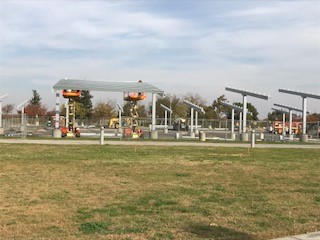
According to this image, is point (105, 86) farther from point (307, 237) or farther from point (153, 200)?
point (307, 237)

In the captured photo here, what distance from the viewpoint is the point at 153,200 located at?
28.2ft

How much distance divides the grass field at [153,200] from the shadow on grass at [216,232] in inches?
0.5

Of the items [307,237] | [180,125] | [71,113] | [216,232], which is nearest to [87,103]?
[180,125]

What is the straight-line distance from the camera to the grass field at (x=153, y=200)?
6.39 meters

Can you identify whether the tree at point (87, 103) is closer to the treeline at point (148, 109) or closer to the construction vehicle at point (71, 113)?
the treeline at point (148, 109)

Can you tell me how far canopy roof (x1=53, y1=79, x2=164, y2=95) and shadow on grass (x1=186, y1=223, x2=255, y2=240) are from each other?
99.7ft

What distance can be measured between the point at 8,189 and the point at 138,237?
427 centimetres

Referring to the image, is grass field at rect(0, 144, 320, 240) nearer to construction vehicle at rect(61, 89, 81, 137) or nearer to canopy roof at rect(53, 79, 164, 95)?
construction vehicle at rect(61, 89, 81, 137)

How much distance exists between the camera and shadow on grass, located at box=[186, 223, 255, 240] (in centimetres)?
605

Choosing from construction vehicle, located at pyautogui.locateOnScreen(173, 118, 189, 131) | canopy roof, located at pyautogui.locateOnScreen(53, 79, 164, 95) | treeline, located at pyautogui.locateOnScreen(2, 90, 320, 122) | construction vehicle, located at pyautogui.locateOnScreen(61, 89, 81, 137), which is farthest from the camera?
treeline, located at pyautogui.locateOnScreen(2, 90, 320, 122)

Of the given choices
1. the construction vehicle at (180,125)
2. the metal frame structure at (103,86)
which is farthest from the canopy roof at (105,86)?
the construction vehicle at (180,125)

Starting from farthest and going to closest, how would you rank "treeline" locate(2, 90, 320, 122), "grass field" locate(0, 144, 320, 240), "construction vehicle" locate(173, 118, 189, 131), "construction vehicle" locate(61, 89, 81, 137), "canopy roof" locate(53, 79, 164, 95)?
"treeline" locate(2, 90, 320, 122), "construction vehicle" locate(173, 118, 189, 131), "canopy roof" locate(53, 79, 164, 95), "construction vehicle" locate(61, 89, 81, 137), "grass field" locate(0, 144, 320, 240)

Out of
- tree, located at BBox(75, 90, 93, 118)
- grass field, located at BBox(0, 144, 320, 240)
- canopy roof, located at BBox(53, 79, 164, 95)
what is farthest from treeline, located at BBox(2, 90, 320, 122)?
grass field, located at BBox(0, 144, 320, 240)

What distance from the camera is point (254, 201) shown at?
876cm
